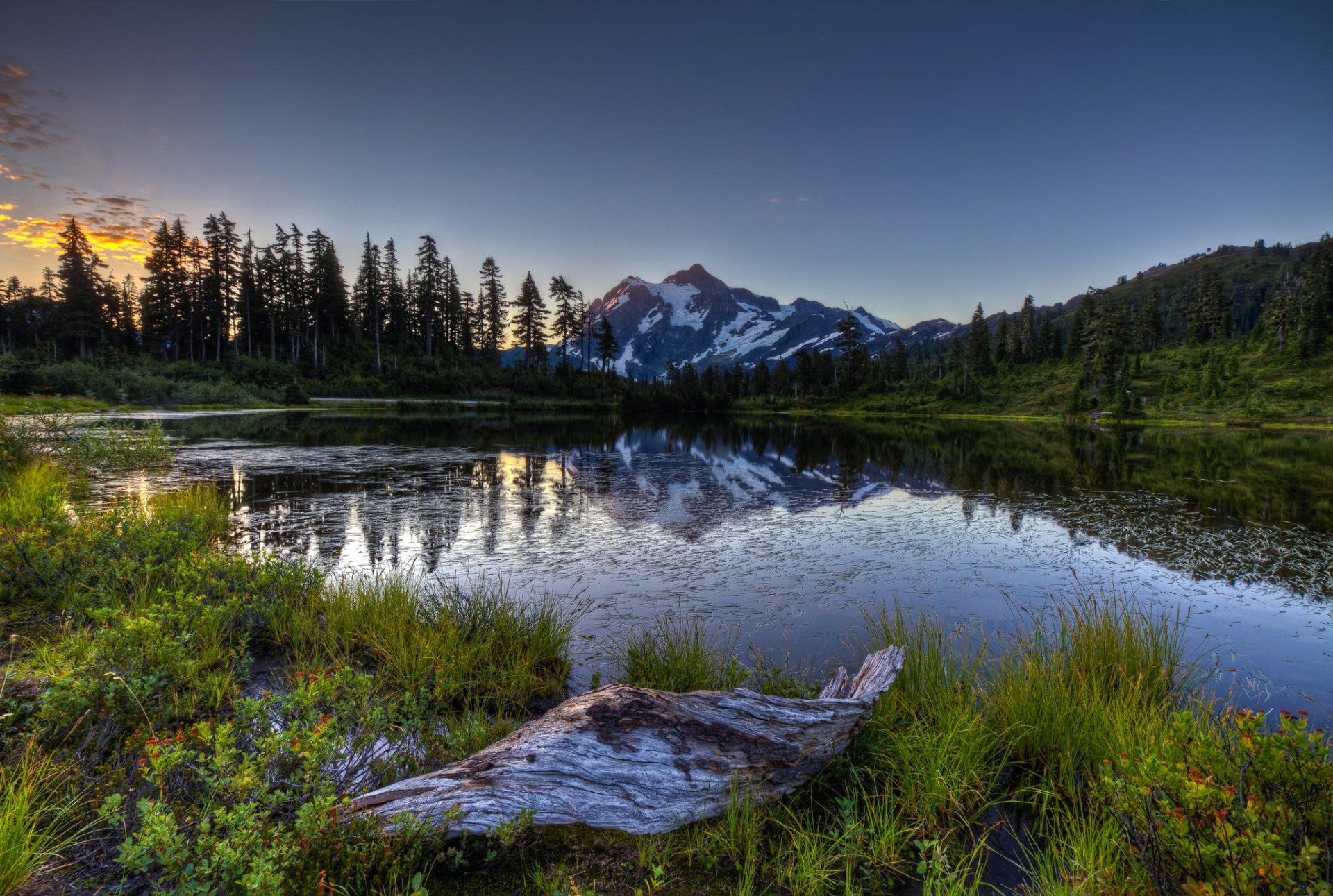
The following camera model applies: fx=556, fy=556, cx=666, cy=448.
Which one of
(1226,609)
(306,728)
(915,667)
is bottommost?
(1226,609)

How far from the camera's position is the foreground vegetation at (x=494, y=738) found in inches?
109

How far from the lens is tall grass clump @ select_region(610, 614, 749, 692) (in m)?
5.85

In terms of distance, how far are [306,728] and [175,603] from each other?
4365 mm

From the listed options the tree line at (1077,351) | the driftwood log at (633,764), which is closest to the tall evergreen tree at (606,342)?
the tree line at (1077,351)

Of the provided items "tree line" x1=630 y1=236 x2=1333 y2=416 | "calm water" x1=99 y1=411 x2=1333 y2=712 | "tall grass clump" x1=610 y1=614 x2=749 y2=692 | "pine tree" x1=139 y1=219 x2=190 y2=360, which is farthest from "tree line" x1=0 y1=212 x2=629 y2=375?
"tall grass clump" x1=610 y1=614 x2=749 y2=692

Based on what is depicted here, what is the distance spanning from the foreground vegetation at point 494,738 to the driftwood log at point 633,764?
6.0 inches

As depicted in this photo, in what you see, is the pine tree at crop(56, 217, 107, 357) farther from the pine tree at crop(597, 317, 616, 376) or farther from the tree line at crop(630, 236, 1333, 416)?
the tree line at crop(630, 236, 1333, 416)

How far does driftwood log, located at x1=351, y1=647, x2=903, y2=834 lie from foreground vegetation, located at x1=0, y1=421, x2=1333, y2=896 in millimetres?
152

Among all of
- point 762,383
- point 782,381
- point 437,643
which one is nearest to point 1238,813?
point 437,643

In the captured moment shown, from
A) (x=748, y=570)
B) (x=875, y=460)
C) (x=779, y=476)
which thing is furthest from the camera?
(x=875, y=460)

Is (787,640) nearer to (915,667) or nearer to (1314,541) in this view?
(915,667)

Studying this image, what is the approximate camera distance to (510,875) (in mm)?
3422

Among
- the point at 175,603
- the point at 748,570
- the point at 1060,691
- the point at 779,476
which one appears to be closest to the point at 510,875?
the point at 1060,691

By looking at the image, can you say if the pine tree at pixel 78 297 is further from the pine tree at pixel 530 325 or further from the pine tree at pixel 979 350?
the pine tree at pixel 979 350
